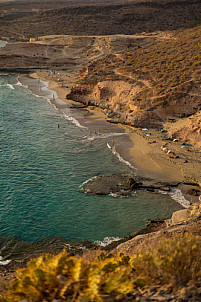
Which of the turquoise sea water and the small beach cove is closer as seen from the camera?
the small beach cove

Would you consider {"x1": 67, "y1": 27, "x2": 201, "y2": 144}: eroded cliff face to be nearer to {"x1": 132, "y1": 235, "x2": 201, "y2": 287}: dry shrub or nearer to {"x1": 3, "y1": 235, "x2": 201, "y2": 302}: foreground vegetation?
{"x1": 132, "y1": 235, "x2": 201, "y2": 287}: dry shrub

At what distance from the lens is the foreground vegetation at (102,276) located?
13352 millimetres

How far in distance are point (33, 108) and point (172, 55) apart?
32852mm

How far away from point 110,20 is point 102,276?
155 meters

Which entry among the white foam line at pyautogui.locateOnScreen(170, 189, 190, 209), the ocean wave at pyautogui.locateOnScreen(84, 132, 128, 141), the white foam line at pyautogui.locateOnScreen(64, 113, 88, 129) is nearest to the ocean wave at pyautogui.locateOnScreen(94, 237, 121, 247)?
the white foam line at pyautogui.locateOnScreen(170, 189, 190, 209)

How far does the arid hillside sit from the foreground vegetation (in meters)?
138

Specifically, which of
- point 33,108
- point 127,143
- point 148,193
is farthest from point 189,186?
point 33,108

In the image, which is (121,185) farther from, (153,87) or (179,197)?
(153,87)

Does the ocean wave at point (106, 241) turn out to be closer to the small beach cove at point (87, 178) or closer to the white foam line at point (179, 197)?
the small beach cove at point (87, 178)

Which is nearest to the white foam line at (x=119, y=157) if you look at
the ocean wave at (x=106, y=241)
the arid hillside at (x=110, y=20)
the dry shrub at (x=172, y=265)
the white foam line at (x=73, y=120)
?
the white foam line at (x=73, y=120)

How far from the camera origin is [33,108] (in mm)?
65562

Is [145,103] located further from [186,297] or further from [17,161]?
[186,297]

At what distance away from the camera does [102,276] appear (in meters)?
14.0

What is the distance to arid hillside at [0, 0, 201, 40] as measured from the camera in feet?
473
